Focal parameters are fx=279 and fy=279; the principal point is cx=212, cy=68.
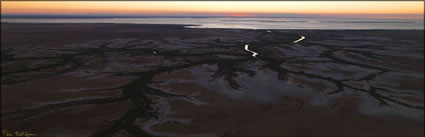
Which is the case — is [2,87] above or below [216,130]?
above

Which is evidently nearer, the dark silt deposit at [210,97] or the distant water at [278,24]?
the dark silt deposit at [210,97]

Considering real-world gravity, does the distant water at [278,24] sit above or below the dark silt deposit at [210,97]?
above

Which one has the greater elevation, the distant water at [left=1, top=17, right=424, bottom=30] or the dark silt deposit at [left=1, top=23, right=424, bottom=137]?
the distant water at [left=1, top=17, right=424, bottom=30]

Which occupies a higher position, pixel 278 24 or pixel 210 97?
pixel 278 24

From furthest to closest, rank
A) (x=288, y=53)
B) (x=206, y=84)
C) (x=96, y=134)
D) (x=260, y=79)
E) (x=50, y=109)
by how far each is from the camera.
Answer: (x=288, y=53) → (x=260, y=79) → (x=206, y=84) → (x=50, y=109) → (x=96, y=134)

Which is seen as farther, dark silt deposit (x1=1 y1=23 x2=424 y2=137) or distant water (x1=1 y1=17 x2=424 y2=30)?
distant water (x1=1 y1=17 x2=424 y2=30)

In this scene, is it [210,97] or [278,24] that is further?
[278,24]

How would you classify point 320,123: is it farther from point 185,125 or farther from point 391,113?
point 185,125

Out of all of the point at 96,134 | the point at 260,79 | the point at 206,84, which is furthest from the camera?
the point at 260,79

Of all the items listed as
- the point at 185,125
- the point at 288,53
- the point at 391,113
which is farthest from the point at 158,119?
the point at 288,53

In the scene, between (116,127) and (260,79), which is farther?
(260,79)
